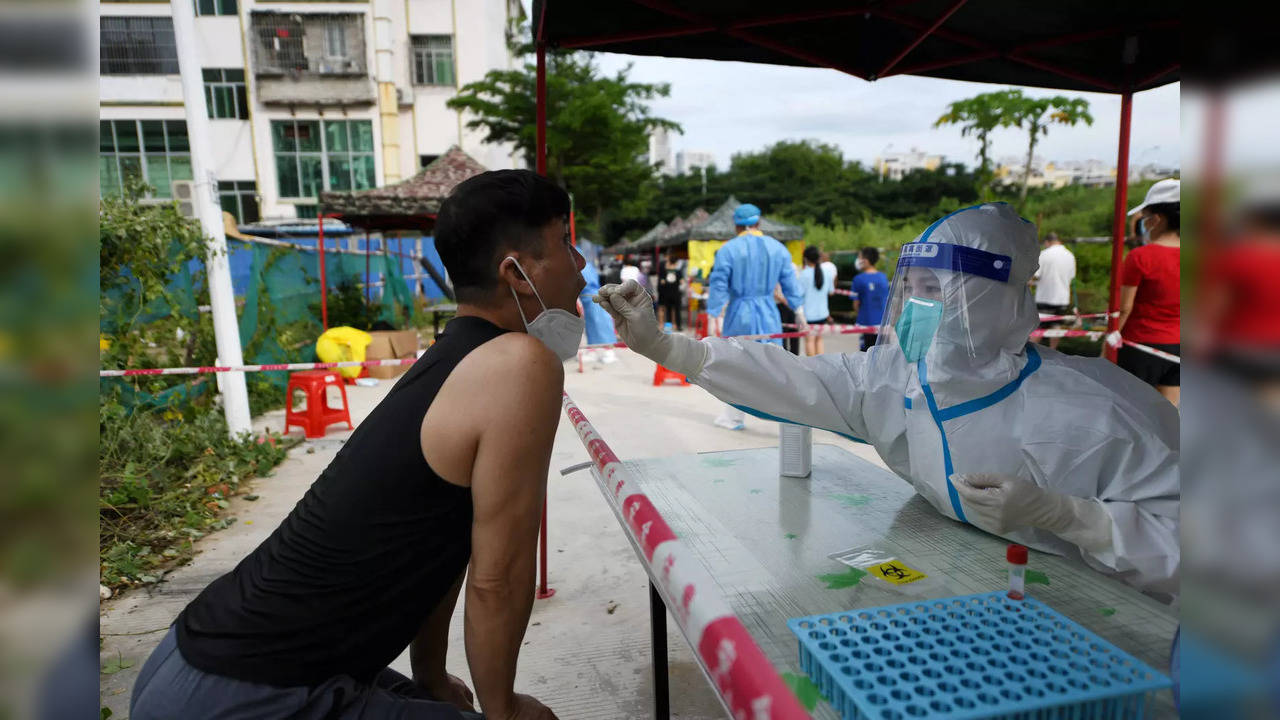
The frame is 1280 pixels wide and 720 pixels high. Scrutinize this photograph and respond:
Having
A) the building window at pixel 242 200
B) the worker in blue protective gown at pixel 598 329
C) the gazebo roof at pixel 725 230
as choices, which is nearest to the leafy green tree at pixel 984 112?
the gazebo roof at pixel 725 230

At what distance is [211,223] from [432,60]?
23534 mm

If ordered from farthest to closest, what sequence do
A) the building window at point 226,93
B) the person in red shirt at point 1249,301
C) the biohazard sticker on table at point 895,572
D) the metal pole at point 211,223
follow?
1. the building window at point 226,93
2. the metal pole at point 211,223
3. the biohazard sticker on table at point 895,572
4. the person in red shirt at point 1249,301

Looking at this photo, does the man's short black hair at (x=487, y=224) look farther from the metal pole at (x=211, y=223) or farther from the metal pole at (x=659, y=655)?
the metal pole at (x=211, y=223)

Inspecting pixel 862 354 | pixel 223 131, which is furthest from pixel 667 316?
pixel 223 131

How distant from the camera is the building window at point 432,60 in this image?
84.7ft

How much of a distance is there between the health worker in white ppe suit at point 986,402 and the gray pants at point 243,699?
118 centimetres

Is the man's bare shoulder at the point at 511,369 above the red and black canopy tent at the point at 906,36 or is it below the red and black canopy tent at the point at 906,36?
below

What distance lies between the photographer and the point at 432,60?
85.6 ft

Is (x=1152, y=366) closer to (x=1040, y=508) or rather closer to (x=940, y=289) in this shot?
(x=940, y=289)

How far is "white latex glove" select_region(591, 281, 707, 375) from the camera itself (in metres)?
2.10

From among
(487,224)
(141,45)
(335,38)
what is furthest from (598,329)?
(141,45)

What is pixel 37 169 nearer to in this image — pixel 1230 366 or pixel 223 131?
pixel 1230 366

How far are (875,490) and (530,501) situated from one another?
1.31 meters

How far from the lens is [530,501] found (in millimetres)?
1352
